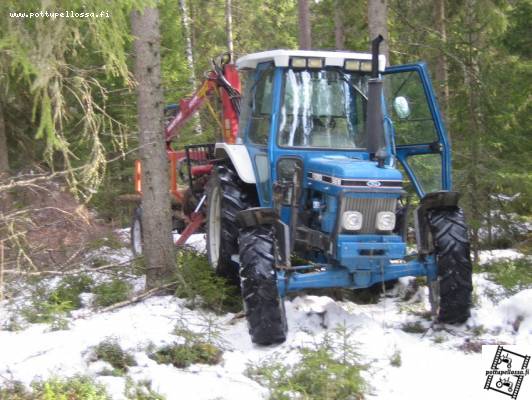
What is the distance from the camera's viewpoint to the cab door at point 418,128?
22.0ft

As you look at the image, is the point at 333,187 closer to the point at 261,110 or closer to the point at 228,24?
the point at 261,110

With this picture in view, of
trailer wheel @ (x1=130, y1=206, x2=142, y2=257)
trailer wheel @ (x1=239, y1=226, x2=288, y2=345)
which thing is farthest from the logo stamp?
trailer wheel @ (x1=130, y1=206, x2=142, y2=257)

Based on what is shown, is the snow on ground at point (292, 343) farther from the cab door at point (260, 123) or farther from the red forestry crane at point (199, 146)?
the red forestry crane at point (199, 146)

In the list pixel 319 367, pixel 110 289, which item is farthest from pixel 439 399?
pixel 110 289

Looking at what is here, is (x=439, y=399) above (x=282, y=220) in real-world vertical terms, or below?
below

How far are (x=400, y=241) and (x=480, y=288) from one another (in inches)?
67.7

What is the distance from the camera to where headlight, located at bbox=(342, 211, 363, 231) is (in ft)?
19.9

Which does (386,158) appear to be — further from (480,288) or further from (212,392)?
(212,392)

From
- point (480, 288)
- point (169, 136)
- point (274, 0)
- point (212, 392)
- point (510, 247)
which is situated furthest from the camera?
point (274, 0)

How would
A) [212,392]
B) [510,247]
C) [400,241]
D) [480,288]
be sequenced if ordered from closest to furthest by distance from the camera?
1. [212,392]
2. [400,241]
3. [480,288]
4. [510,247]

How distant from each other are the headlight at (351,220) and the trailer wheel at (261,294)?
0.75 metres

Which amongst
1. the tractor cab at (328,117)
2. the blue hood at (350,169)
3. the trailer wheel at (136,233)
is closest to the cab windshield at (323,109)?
the tractor cab at (328,117)

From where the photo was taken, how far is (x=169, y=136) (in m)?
9.73

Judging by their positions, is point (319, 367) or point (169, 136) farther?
point (169, 136)
